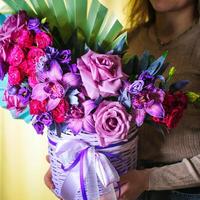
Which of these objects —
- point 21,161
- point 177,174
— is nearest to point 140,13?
point 177,174

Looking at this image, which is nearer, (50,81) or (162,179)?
(50,81)

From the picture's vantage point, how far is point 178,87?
0.71m

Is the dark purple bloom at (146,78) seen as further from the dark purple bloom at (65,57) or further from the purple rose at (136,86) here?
the dark purple bloom at (65,57)

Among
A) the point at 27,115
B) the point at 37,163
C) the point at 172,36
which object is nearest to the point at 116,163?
the point at 27,115

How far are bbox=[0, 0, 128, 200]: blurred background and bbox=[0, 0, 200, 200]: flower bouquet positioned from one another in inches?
29.4

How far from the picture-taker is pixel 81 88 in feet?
2.15

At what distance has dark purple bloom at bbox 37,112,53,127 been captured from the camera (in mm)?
663

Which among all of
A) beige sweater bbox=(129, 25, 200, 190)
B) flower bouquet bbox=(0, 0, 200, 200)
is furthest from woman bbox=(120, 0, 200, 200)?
flower bouquet bbox=(0, 0, 200, 200)

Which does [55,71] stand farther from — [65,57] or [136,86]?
[136,86]

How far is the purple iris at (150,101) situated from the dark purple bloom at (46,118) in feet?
0.45

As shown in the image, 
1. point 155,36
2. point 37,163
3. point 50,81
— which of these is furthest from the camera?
point 37,163

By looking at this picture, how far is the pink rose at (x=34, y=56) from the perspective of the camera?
0.64m

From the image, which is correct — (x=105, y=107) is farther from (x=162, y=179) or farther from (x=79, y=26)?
(x=162, y=179)

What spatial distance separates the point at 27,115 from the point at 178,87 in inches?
10.8
